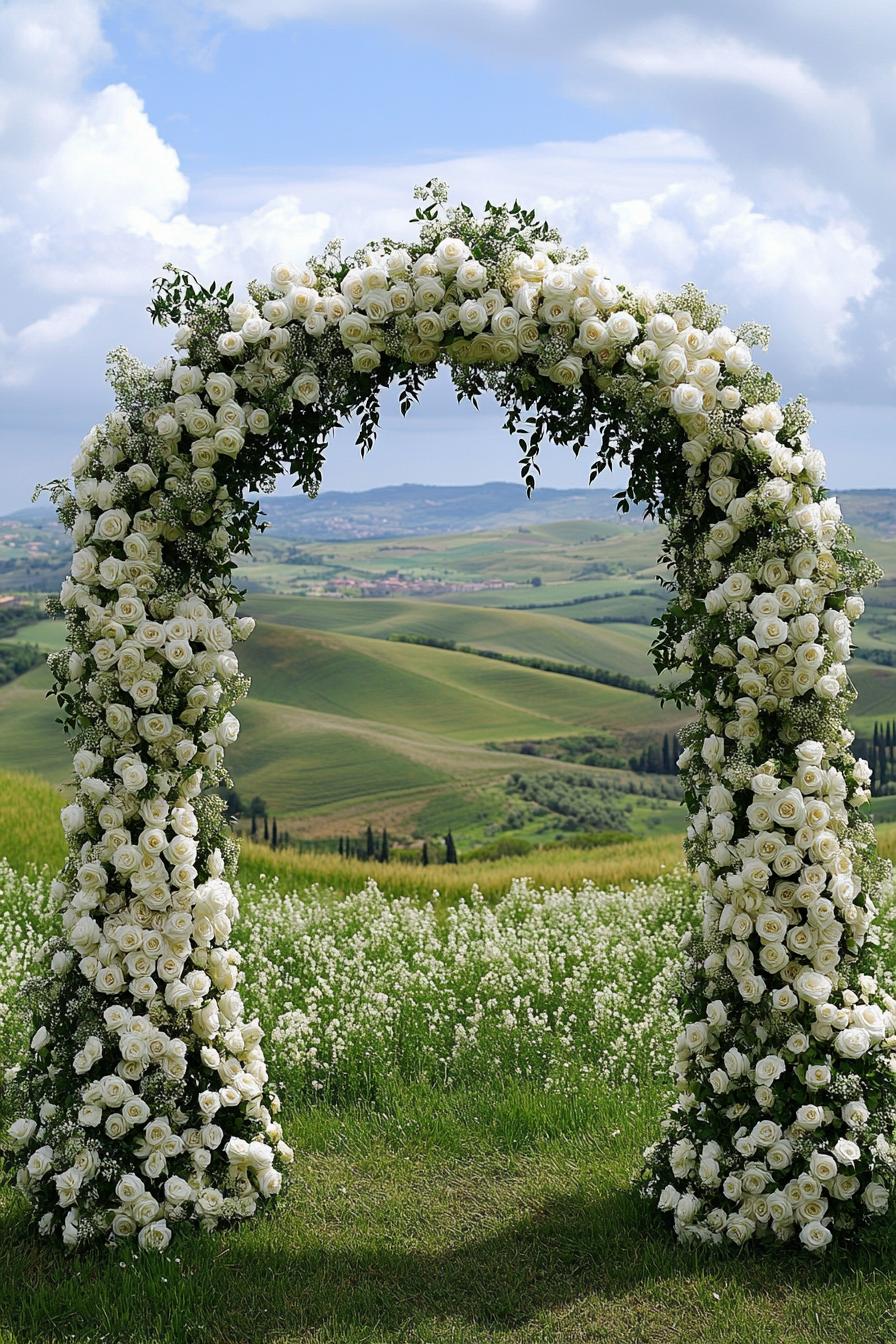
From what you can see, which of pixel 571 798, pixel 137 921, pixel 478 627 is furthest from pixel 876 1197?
pixel 478 627

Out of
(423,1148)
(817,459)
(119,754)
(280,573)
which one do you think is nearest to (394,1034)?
(423,1148)

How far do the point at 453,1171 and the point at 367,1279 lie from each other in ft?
4.10

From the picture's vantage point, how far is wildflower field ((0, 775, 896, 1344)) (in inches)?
229

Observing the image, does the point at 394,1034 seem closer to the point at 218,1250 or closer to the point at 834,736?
the point at 218,1250

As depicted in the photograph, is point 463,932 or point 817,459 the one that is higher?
point 817,459

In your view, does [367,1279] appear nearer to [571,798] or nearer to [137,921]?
[137,921]

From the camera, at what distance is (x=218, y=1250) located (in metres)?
6.39

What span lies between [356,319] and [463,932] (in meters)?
6.11

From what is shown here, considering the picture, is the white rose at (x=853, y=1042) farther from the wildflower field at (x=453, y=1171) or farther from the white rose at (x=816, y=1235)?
the wildflower field at (x=453, y=1171)

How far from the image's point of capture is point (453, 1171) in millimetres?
7344

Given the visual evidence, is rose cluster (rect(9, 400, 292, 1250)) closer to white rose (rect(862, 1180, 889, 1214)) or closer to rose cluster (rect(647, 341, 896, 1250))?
rose cluster (rect(647, 341, 896, 1250))

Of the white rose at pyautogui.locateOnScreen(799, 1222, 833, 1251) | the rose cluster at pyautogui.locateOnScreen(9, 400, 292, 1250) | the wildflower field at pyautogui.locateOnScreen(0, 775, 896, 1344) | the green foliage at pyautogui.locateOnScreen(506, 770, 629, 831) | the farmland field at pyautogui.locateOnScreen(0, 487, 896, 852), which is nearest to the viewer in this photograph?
the wildflower field at pyautogui.locateOnScreen(0, 775, 896, 1344)

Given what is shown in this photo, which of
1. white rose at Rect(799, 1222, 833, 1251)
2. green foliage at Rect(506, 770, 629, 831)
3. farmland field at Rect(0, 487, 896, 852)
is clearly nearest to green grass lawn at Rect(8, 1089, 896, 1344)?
white rose at Rect(799, 1222, 833, 1251)

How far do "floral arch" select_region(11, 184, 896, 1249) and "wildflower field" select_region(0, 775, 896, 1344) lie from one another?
0.34 metres
